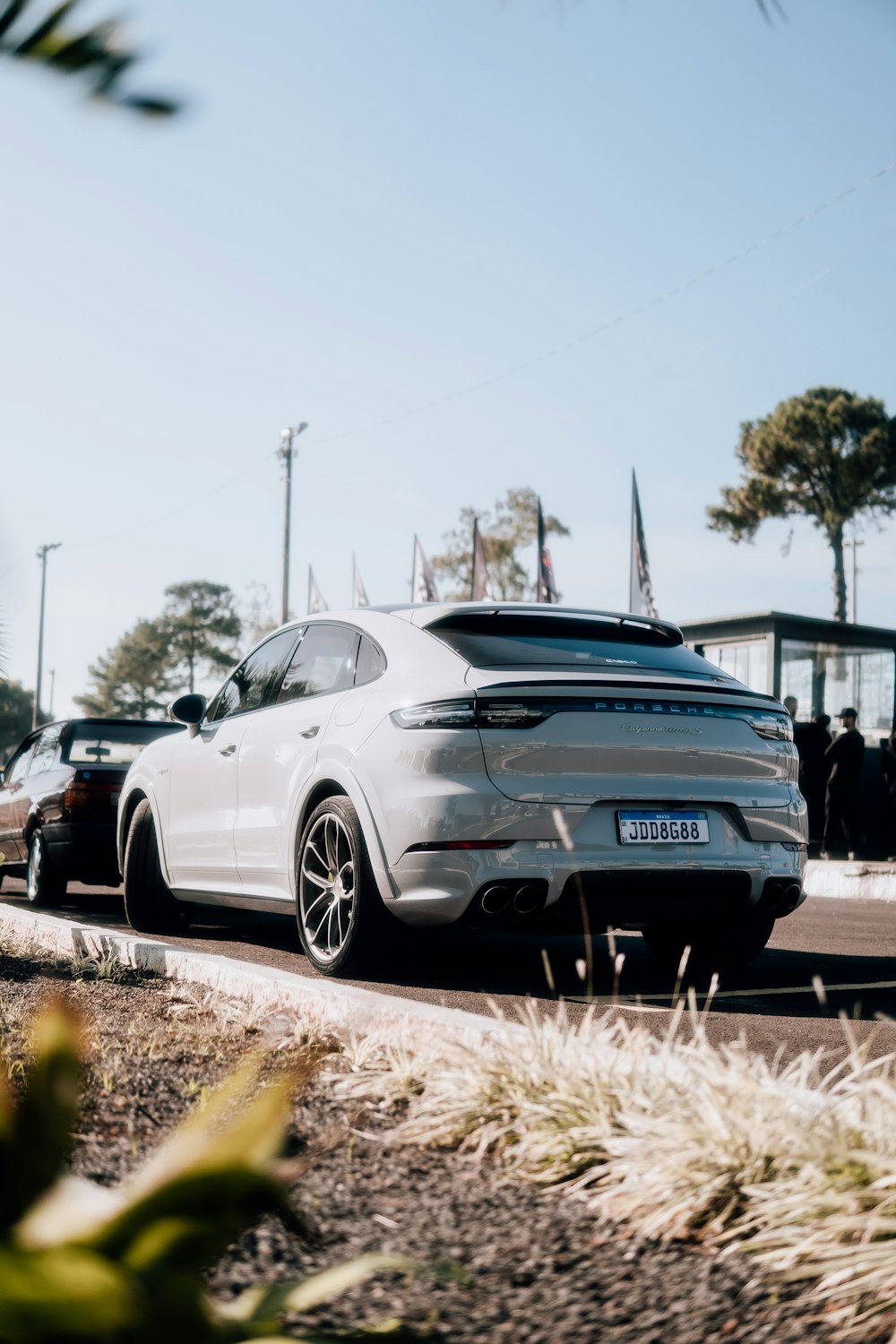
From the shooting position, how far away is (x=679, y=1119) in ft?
8.41

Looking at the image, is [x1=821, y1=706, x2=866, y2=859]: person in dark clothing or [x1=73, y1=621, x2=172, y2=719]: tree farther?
[x1=73, y1=621, x2=172, y2=719]: tree

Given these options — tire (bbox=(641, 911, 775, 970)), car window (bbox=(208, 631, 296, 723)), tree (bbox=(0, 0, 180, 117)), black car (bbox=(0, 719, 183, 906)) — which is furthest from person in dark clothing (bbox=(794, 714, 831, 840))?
tree (bbox=(0, 0, 180, 117))

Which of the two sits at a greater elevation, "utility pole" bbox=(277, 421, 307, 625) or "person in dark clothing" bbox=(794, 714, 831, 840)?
"utility pole" bbox=(277, 421, 307, 625)

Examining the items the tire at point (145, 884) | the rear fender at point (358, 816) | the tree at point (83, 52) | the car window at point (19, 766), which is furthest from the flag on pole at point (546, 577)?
the tree at point (83, 52)

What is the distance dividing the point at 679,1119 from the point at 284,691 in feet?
14.2

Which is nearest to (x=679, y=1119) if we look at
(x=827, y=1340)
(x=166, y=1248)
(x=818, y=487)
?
(x=827, y=1340)

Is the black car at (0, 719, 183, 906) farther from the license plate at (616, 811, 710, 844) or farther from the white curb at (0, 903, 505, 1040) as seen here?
the license plate at (616, 811, 710, 844)

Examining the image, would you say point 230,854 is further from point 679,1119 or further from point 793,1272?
point 793,1272

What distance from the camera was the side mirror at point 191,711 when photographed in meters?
7.39

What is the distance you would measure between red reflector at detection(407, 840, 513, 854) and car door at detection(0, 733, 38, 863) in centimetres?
668

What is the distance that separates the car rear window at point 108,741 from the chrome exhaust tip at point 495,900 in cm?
614

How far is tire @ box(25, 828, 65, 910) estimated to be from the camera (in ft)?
33.3

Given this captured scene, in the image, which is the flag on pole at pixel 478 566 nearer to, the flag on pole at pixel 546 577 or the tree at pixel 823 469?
the flag on pole at pixel 546 577

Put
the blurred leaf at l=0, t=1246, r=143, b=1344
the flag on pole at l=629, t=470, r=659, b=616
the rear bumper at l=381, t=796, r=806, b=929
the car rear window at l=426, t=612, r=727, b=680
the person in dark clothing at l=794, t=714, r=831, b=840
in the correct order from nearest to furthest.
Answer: the blurred leaf at l=0, t=1246, r=143, b=1344, the rear bumper at l=381, t=796, r=806, b=929, the car rear window at l=426, t=612, r=727, b=680, the person in dark clothing at l=794, t=714, r=831, b=840, the flag on pole at l=629, t=470, r=659, b=616
